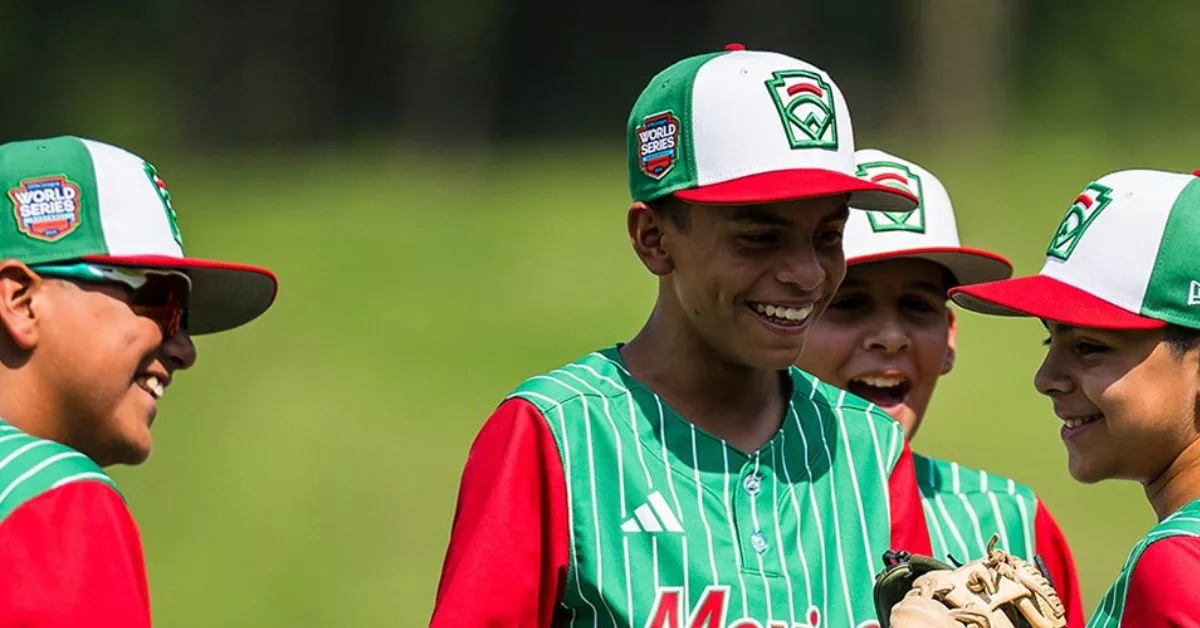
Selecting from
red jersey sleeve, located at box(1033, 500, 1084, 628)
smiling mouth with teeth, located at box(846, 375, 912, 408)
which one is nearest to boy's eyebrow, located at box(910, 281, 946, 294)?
smiling mouth with teeth, located at box(846, 375, 912, 408)

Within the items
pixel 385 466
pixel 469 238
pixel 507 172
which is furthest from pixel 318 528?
pixel 507 172

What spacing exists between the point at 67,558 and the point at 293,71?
1837 cm

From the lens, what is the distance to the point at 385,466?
1374 centimetres

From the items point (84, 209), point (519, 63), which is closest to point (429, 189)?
point (519, 63)

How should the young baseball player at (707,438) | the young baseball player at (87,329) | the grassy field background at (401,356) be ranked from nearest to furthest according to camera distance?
the young baseball player at (87,329) < the young baseball player at (707,438) < the grassy field background at (401,356)

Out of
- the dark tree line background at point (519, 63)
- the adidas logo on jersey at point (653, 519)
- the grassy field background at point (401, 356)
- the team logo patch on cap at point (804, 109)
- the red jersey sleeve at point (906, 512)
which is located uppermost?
the team logo patch on cap at point (804, 109)

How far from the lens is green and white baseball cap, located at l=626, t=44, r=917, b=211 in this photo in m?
3.66

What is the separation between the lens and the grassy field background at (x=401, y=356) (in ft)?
39.4

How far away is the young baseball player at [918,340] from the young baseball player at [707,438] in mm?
613

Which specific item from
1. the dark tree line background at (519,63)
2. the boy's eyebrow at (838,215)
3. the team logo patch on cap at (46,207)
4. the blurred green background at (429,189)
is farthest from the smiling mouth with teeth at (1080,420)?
the dark tree line background at (519,63)

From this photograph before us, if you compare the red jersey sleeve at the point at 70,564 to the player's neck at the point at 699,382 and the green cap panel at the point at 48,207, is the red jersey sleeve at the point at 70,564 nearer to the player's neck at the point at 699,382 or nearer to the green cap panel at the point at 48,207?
the green cap panel at the point at 48,207

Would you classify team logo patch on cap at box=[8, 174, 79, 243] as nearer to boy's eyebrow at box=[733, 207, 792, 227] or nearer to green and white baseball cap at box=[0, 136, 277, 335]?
green and white baseball cap at box=[0, 136, 277, 335]

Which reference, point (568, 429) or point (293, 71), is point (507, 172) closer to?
point (293, 71)

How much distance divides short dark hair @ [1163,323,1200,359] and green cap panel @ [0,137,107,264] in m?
1.91
